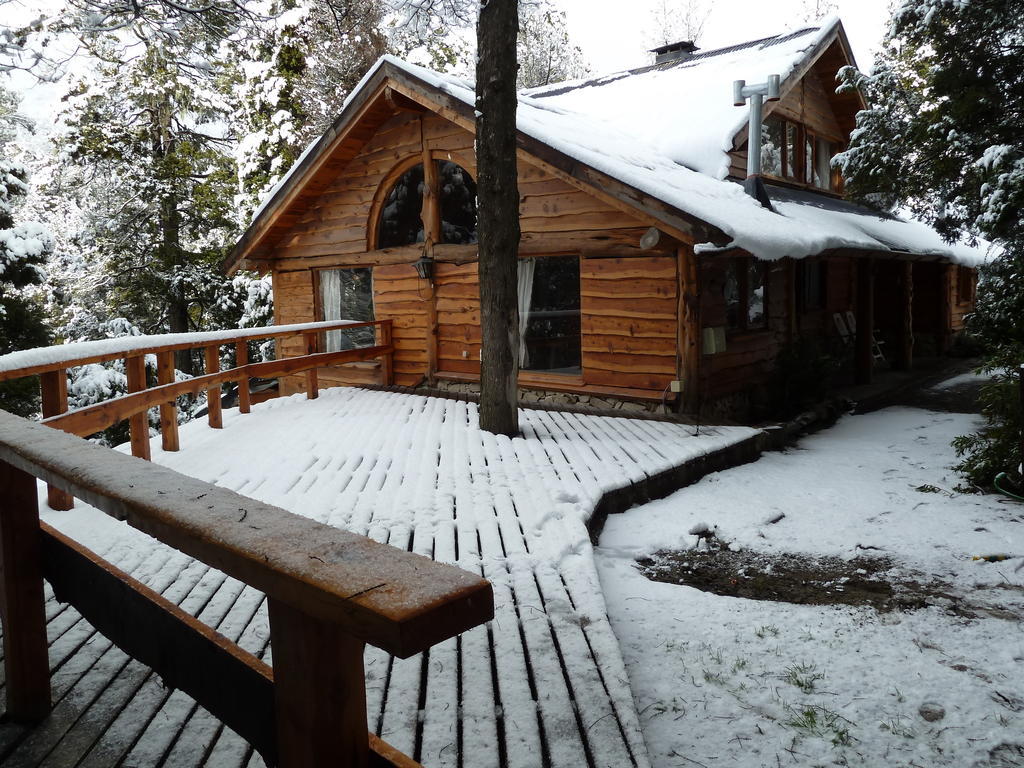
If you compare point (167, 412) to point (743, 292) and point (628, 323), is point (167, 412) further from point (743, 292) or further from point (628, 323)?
point (743, 292)

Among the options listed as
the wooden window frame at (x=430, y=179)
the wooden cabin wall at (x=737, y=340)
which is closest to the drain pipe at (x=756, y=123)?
the wooden cabin wall at (x=737, y=340)

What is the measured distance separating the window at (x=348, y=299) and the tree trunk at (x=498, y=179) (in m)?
5.72

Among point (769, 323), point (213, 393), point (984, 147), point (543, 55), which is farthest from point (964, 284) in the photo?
point (543, 55)

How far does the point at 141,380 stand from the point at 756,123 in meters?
8.61

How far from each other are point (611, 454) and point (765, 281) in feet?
17.3

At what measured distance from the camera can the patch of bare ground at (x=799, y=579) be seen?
13.9ft

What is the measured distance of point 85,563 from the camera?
82.7 inches

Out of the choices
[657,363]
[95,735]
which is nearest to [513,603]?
[95,735]

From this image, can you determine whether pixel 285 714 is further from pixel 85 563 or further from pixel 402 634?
pixel 85 563

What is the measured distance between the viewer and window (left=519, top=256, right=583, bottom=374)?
10.1 meters

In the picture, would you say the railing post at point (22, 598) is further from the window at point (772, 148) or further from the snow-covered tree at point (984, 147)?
the window at point (772, 148)

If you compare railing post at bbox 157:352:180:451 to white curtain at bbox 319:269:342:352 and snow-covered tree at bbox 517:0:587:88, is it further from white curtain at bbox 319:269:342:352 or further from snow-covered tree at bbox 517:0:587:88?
snow-covered tree at bbox 517:0:587:88

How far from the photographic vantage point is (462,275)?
11.2 meters

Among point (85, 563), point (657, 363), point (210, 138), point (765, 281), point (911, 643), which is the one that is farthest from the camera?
point (210, 138)
